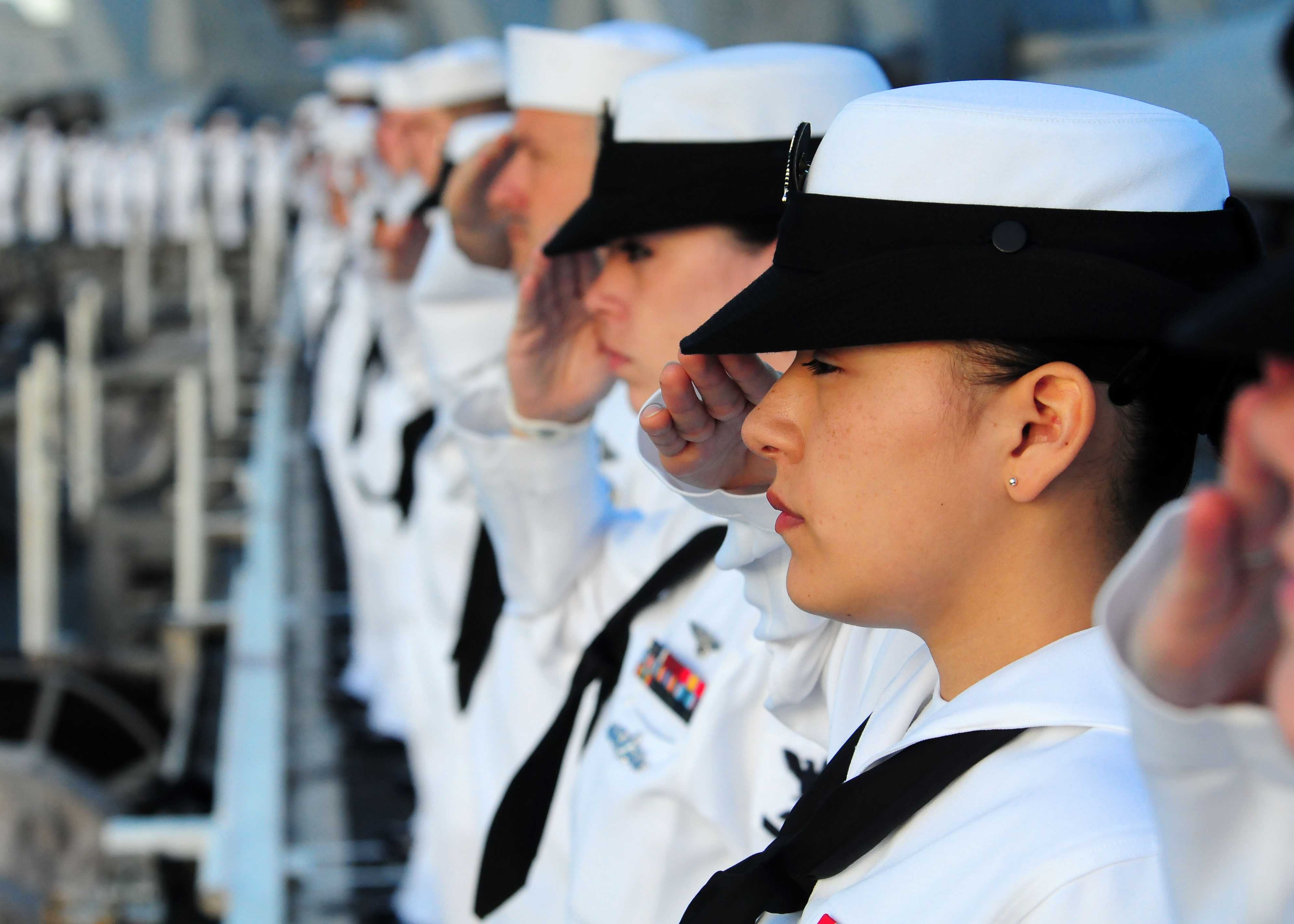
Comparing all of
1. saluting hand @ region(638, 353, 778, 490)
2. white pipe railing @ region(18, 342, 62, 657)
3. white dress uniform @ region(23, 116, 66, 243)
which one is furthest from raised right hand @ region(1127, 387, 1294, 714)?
white dress uniform @ region(23, 116, 66, 243)

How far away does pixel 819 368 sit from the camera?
45.4 inches

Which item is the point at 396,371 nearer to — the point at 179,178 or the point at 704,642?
the point at 704,642

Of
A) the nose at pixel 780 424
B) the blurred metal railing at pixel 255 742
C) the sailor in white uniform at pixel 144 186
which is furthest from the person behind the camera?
the sailor in white uniform at pixel 144 186

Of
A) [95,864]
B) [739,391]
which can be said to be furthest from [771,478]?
[95,864]

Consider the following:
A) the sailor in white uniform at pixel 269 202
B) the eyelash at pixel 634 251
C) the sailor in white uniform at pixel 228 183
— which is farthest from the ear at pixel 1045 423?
Result: the sailor in white uniform at pixel 228 183

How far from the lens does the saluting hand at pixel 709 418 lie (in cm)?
141

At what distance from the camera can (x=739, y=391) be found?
1.45 m

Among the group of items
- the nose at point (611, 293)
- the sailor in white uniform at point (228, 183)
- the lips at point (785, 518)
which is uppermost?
the lips at point (785, 518)

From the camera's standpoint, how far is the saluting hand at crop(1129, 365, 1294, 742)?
59cm

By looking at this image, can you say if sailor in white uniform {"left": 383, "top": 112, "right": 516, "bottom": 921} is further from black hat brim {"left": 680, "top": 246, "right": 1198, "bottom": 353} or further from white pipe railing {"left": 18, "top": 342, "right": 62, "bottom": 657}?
white pipe railing {"left": 18, "top": 342, "right": 62, "bottom": 657}

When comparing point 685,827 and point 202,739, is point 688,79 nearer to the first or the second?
point 685,827

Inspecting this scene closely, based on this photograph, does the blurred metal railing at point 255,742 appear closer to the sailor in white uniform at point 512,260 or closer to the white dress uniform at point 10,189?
the sailor in white uniform at point 512,260

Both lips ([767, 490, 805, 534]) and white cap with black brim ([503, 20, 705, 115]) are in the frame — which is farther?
white cap with black brim ([503, 20, 705, 115])

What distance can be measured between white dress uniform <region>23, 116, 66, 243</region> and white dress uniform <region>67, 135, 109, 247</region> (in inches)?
5.3
